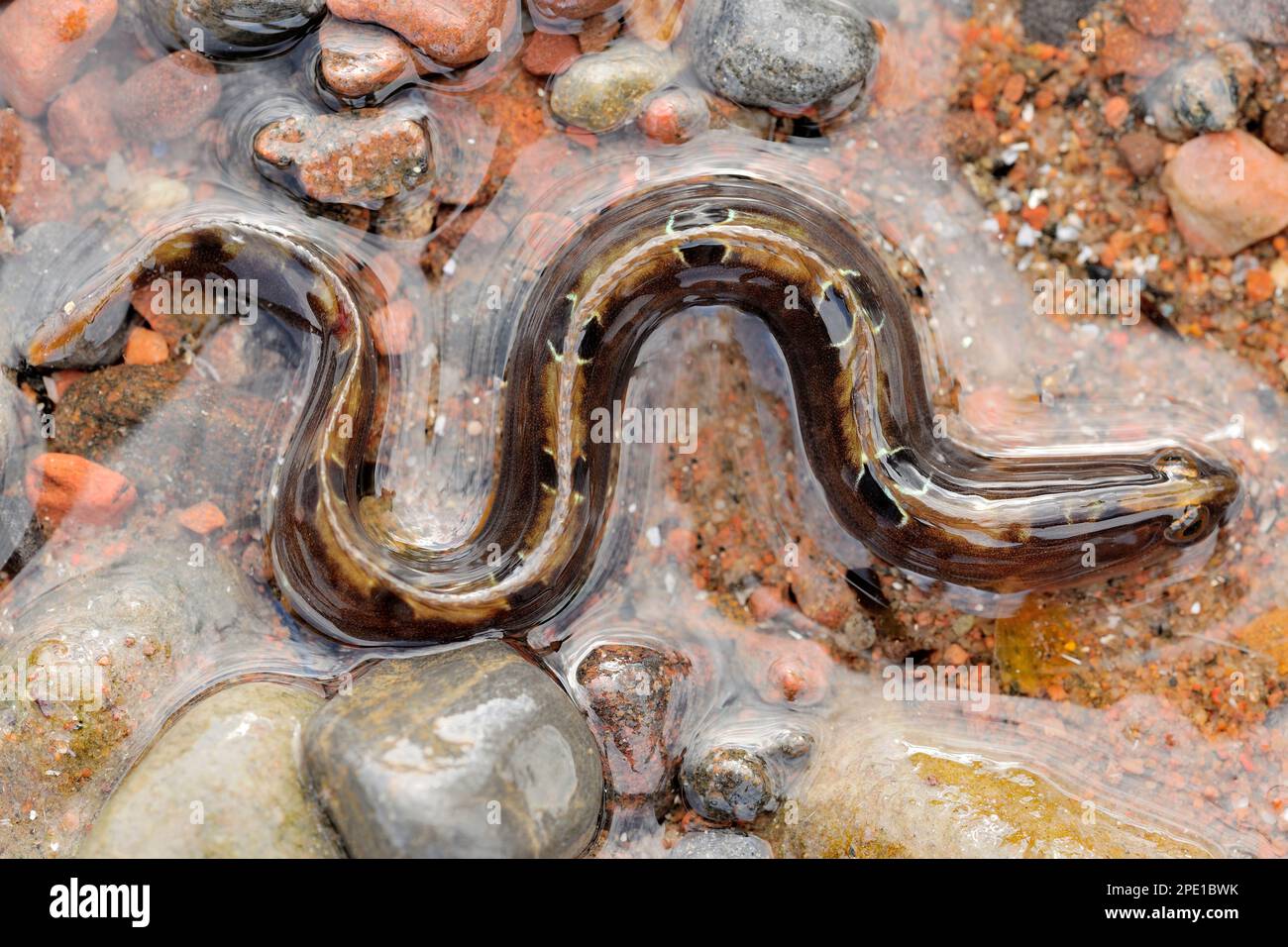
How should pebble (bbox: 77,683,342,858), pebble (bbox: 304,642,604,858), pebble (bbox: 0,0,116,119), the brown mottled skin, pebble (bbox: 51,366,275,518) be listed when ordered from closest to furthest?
pebble (bbox: 304,642,604,858) → pebble (bbox: 77,683,342,858) → the brown mottled skin → pebble (bbox: 0,0,116,119) → pebble (bbox: 51,366,275,518)

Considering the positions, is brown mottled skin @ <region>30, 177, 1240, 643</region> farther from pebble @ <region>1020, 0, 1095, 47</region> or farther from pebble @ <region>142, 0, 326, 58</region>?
pebble @ <region>1020, 0, 1095, 47</region>

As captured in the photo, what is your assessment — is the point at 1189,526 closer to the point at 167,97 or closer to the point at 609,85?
the point at 609,85

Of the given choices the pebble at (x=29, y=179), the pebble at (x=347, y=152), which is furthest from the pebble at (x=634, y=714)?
the pebble at (x=29, y=179)

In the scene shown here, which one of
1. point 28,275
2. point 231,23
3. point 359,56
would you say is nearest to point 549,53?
point 359,56

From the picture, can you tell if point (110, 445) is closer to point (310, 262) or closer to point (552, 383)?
point (310, 262)

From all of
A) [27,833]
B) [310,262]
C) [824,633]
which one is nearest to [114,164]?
[310,262]

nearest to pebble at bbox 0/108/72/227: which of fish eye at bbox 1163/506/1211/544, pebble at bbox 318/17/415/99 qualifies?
pebble at bbox 318/17/415/99
